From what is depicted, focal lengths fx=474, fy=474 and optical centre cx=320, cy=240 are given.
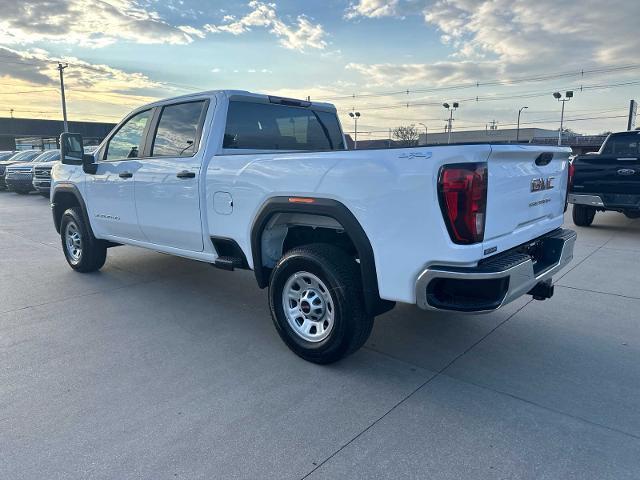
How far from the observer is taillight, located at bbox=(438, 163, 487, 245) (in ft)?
8.87

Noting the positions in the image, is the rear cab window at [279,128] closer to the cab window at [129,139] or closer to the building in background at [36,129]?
the cab window at [129,139]

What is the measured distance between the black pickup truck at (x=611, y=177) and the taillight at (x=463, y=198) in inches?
280

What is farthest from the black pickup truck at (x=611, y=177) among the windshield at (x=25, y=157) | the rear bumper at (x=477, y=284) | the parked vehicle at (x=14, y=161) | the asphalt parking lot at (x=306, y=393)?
the windshield at (x=25, y=157)

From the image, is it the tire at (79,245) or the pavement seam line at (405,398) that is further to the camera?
Answer: the tire at (79,245)

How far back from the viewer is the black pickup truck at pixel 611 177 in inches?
A: 334

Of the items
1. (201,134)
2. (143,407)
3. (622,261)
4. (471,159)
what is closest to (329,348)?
(143,407)

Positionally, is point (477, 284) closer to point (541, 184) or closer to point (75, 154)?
point (541, 184)

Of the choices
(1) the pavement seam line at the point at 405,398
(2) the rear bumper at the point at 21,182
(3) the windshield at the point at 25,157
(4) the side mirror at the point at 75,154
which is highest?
(4) the side mirror at the point at 75,154

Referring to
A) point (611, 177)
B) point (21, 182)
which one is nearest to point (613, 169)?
point (611, 177)

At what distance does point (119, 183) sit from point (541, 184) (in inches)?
166

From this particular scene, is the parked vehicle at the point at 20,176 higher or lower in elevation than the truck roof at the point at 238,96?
lower

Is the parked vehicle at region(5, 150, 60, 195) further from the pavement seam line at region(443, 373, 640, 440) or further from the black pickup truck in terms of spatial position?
the pavement seam line at region(443, 373, 640, 440)

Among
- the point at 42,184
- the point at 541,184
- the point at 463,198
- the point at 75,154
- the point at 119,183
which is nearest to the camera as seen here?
the point at 463,198

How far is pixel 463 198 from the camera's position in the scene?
8.93 feet
